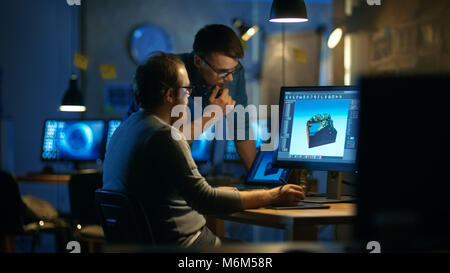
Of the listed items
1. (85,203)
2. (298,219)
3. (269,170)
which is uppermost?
(269,170)

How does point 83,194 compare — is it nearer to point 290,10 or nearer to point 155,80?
point 290,10

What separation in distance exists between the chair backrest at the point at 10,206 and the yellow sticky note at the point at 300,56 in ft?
8.31

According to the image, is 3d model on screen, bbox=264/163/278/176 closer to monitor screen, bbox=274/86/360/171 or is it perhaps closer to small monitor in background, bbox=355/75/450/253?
monitor screen, bbox=274/86/360/171

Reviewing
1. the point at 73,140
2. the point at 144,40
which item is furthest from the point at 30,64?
the point at 73,140

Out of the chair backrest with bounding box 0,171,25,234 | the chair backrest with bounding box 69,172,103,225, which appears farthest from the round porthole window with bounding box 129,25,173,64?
the chair backrest with bounding box 69,172,103,225

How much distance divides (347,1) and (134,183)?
11.5 ft

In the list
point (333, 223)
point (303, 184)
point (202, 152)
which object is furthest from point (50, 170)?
point (333, 223)

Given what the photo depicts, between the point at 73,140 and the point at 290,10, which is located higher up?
the point at 290,10

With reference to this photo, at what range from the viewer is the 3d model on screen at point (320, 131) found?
2402 mm

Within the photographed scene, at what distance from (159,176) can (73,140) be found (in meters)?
3.42

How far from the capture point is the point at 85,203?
12.1 ft

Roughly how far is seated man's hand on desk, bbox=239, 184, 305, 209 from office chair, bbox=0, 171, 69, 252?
2.43 meters

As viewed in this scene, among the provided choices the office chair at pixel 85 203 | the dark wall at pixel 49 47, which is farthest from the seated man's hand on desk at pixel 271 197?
the dark wall at pixel 49 47
